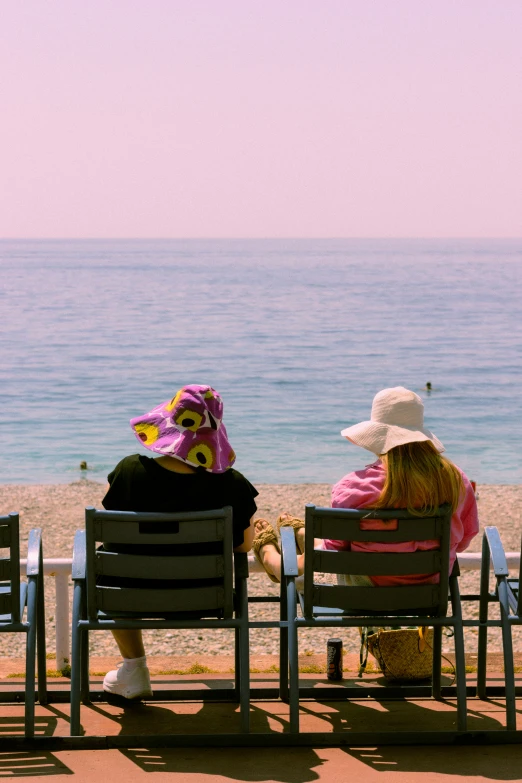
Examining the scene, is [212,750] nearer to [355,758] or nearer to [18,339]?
[355,758]

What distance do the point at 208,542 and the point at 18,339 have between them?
249 ft

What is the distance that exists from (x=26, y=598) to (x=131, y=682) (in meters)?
0.54

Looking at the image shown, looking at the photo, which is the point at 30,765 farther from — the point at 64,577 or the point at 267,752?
the point at 64,577

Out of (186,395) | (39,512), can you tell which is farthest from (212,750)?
(39,512)

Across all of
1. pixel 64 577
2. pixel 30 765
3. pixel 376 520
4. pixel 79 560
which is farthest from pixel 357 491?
pixel 64 577

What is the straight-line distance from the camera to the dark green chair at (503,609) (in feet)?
12.7

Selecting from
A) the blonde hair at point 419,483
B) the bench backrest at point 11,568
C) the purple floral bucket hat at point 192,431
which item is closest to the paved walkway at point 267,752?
the bench backrest at point 11,568

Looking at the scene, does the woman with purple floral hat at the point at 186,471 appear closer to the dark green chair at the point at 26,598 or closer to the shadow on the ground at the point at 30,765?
the dark green chair at the point at 26,598

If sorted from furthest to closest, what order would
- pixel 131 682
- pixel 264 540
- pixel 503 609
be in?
pixel 264 540 < pixel 131 682 < pixel 503 609

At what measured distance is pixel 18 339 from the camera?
255ft

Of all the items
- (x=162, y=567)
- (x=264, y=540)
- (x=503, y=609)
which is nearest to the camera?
(x=162, y=567)

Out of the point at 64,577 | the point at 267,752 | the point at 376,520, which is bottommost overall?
the point at 267,752

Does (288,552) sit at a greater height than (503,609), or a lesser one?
greater

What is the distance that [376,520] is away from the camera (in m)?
3.87
